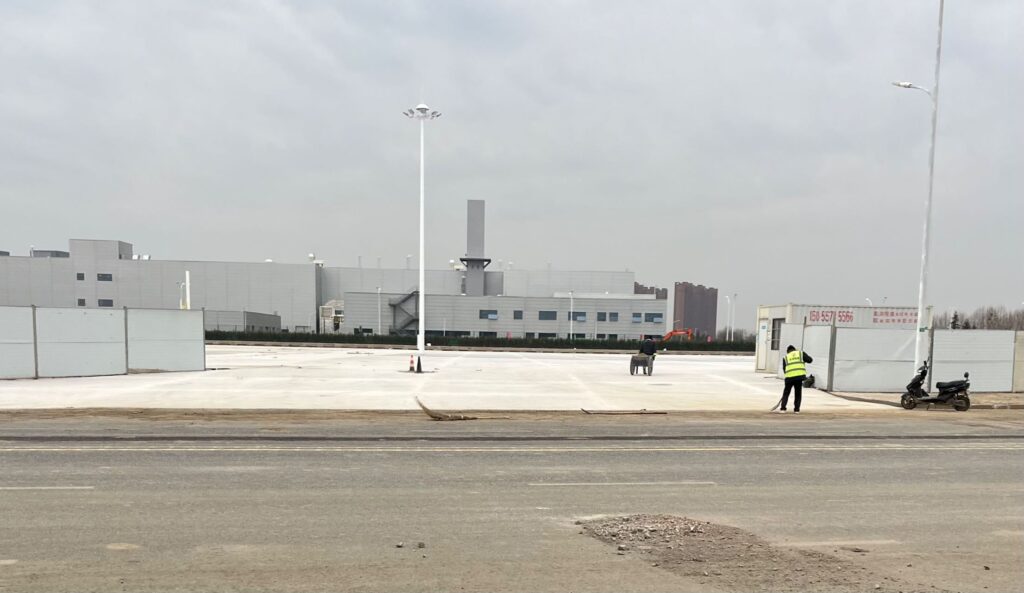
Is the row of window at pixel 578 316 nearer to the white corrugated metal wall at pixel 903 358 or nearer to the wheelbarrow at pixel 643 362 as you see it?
the wheelbarrow at pixel 643 362

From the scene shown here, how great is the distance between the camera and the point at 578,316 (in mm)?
87750

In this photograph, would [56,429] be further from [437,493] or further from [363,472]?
[437,493]

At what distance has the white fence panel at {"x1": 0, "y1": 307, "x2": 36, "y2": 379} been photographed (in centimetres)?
1905

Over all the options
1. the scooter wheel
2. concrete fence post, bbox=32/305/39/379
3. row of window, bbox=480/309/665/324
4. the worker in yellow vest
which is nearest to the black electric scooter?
the scooter wheel

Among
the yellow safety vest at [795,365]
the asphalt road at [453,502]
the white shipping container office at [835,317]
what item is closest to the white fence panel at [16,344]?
the asphalt road at [453,502]

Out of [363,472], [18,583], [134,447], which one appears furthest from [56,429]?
[18,583]

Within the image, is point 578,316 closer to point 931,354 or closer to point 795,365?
point 931,354

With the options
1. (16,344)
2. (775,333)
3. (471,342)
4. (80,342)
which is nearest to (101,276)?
(471,342)

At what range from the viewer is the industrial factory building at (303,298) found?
280ft

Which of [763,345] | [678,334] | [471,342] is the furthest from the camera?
[678,334]

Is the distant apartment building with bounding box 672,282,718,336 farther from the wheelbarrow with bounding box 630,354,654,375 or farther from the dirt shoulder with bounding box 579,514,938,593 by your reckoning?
the dirt shoulder with bounding box 579,514,938,593

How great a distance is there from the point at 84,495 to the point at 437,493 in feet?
12.5

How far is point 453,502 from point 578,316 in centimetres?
8189

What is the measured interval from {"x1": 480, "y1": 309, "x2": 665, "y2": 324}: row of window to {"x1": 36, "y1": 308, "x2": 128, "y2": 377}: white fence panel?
66247mm
